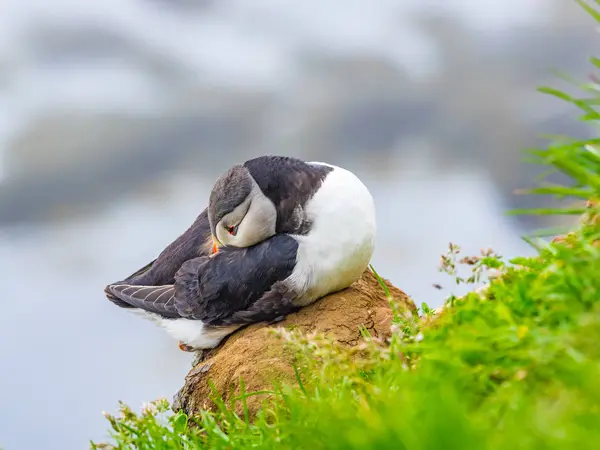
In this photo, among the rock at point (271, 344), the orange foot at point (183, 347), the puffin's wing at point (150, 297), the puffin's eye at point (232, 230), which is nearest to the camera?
the rock at point (271, 344)

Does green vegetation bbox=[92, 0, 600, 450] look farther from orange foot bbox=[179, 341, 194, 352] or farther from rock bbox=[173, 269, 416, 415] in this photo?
orange foot bbox=[179, 341, 194, 352]

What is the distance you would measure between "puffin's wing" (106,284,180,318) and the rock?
681mm

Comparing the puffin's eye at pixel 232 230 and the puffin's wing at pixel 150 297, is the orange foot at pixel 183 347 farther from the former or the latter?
the puffin's eye at pixel 232 230

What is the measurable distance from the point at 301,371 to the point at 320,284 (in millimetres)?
1093

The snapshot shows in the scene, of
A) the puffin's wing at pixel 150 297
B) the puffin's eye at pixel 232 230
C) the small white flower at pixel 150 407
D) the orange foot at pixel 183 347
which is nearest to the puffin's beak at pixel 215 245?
the puffin's eye at pixel 232 230

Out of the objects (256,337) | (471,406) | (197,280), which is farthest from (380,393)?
(197,280)

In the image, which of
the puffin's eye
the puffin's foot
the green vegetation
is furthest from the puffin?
the green vegetation

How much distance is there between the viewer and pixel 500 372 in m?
2.39

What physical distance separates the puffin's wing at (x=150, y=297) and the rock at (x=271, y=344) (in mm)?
681

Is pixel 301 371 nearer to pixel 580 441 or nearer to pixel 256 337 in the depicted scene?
pixel 256 337

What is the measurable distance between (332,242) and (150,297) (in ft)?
6.44

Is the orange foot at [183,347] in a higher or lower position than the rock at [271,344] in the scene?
higher

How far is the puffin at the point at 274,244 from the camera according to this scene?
5.54 meters

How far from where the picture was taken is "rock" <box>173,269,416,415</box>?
16.7 ft
